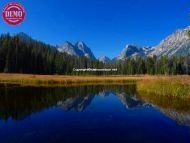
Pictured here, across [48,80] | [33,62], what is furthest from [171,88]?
[33,62]

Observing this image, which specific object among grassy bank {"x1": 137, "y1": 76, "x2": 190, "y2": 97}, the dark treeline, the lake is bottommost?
the lake

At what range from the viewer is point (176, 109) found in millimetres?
30250

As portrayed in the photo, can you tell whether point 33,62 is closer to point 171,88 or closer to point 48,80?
point 48,80

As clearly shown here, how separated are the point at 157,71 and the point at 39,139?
7092 inches

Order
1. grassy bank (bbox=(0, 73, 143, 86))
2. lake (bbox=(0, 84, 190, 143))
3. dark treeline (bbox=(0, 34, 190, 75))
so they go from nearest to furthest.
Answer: lake (bbox=(0, 84, 190, 143)) → grassy bank (bbox=(0, 73, 143, 86)) → dark treeline (bbox=(0, 34, 190, 75))

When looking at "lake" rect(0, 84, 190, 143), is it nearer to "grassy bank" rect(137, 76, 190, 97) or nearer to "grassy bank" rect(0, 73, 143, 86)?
"grassy bank" rect(137, 76, 190, 97)

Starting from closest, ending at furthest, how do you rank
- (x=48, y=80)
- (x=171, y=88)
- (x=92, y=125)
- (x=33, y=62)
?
(x=92, y=125)
(x=171, y=88)
(x=48, y=80)
(x=33, y=62)

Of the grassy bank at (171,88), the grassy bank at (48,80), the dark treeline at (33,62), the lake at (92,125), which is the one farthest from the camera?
the dark treeline at (33,62)

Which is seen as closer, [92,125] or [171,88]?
[92,125]

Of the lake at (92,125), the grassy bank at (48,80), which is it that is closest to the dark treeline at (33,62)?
the grassy bank at (48,80)

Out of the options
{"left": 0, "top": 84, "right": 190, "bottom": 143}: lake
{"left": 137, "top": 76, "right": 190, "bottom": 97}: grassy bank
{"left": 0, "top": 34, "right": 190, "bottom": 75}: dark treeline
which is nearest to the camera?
{"left": 0, "top": 84, "right": 190, "bottom": 143}: lake

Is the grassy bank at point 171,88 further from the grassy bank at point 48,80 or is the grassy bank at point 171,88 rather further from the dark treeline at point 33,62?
the dark treeline at point 33,62

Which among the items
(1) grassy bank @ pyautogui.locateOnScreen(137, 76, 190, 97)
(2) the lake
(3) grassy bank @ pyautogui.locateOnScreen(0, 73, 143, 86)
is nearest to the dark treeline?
(3) grassy bank @ pyautogui.locateOnScreen(0, 73, 143, 86)

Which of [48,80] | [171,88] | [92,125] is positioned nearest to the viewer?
[92,125]
